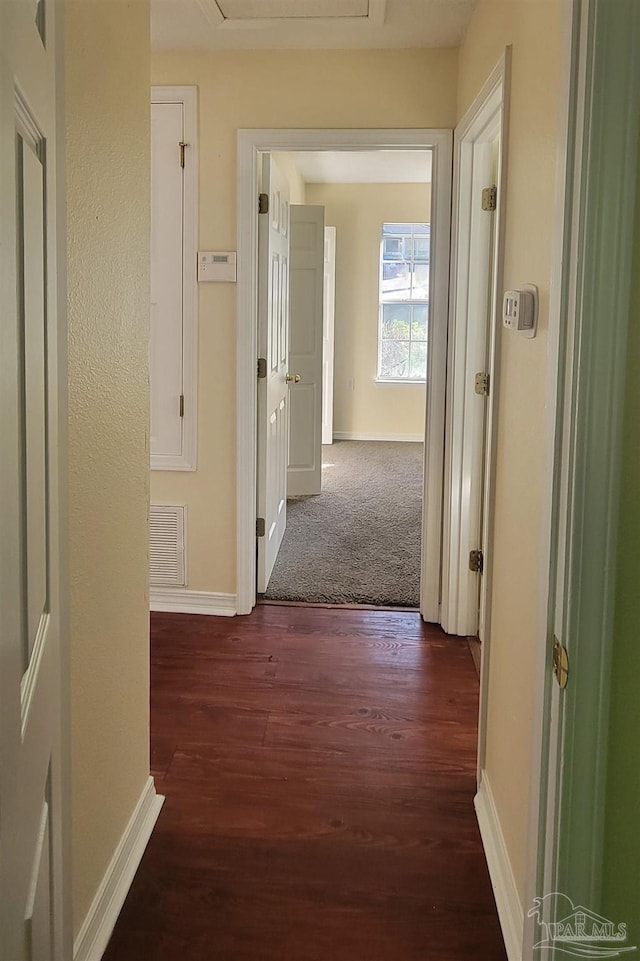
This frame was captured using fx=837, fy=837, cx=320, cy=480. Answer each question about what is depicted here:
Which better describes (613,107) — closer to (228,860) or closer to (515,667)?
(515,667)

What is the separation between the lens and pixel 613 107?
101 cm

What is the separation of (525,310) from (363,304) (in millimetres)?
6603

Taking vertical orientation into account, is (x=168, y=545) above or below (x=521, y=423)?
below

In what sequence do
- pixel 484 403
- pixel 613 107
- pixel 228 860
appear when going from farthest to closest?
pixel 484 403, pixel 228 860, pixel 613 107

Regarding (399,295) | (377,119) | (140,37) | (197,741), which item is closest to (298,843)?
(197,741)

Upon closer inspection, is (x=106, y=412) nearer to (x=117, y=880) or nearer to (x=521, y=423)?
(x=521, y=423)

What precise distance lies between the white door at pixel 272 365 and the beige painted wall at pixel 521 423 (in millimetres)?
1631

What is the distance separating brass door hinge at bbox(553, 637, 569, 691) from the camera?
111 centimetres

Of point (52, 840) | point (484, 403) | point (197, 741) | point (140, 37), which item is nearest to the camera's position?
point (52, 840)

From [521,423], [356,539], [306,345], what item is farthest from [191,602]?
[306,345]

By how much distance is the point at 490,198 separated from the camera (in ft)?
10.7

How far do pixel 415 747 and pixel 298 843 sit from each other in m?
A: 0.63

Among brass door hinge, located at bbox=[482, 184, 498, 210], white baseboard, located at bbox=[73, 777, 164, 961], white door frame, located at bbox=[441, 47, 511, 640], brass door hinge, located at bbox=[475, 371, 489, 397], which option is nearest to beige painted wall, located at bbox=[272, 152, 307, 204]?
white door frame, located at bbox=[441, 47, 511, 640]

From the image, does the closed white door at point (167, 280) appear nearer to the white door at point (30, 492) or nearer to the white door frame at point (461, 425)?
the white door frame at point (461, 425)
